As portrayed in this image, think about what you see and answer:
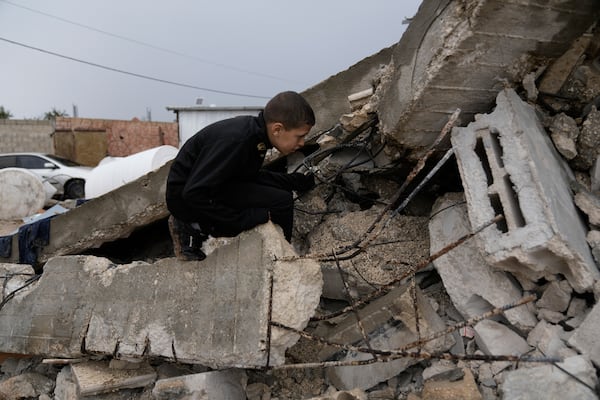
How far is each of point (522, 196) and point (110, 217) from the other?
13.3 feet

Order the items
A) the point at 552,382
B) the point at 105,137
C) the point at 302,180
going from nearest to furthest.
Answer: the point at 552,382 → the point at 302,180 → the point at 105,137

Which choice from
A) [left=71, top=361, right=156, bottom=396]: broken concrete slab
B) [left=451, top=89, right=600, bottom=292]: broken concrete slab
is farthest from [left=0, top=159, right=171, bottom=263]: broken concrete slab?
[left=451, top=89, right=600, bottom=292]: broken concrete slab

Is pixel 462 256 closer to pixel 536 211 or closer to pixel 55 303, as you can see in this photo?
pixel 536 211

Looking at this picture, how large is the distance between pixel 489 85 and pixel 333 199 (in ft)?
6.00

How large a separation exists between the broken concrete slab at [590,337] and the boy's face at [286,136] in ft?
6.05

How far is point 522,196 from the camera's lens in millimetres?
2662

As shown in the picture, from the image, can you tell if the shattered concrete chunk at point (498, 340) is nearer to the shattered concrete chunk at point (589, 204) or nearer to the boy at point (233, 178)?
the shattered concrete chunk at point (589, 204)

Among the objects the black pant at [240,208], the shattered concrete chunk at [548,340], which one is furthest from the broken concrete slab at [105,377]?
the shattered concrete chunk at [548,340]

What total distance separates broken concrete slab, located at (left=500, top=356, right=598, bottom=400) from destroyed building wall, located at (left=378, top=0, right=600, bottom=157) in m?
1.74

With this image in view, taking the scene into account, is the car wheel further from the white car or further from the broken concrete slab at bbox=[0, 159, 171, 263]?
the broken concrete slab at bbox=[0, 159, 171, 263]

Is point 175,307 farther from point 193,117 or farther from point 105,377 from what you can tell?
point 193,117

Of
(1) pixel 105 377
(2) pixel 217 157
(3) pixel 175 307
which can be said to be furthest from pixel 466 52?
(1) pixel 105 377

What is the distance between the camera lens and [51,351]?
12.8 feet

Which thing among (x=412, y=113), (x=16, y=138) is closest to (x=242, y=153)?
(x=412, y=113)
